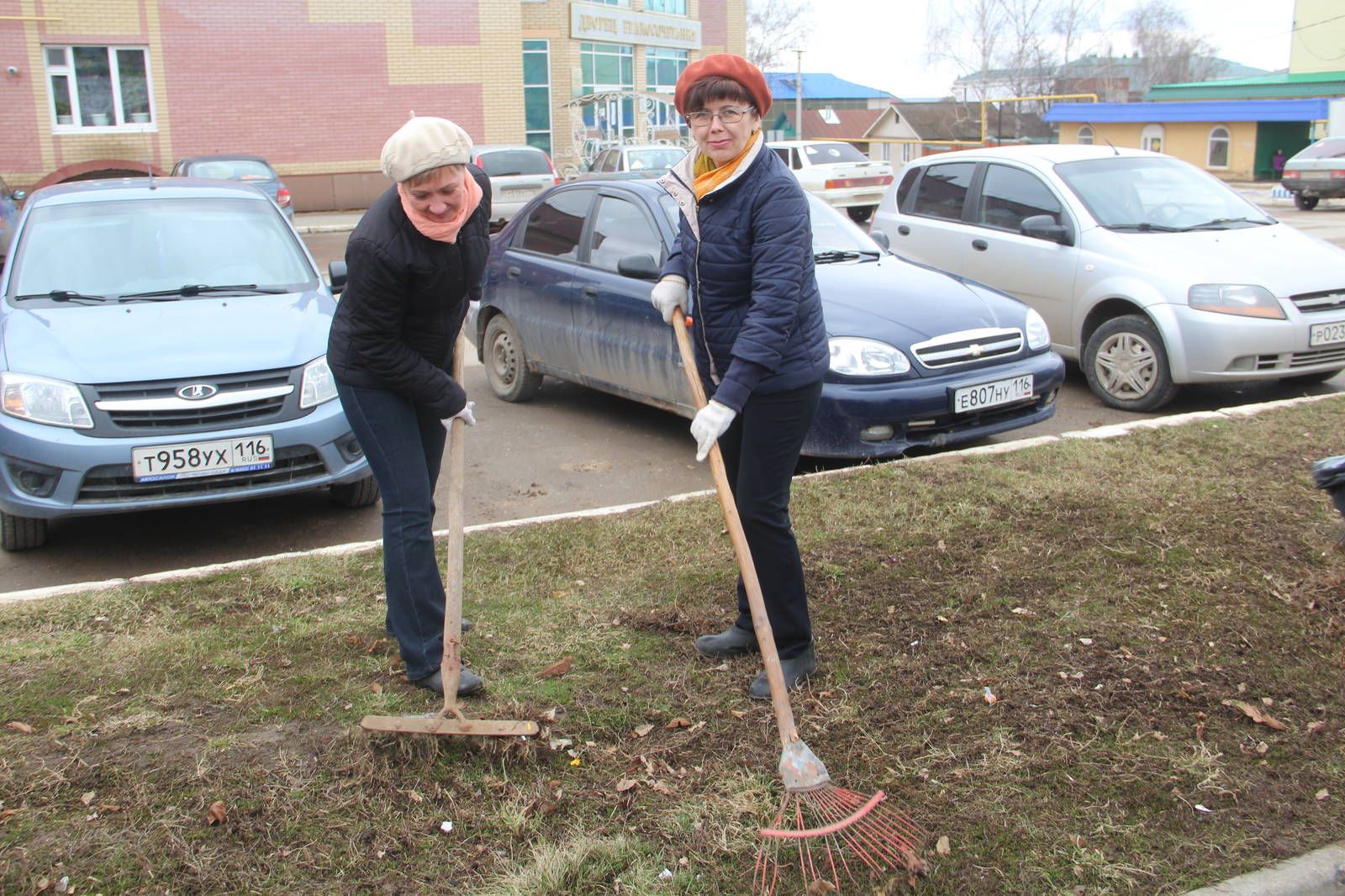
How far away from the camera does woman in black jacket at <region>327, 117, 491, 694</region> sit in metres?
3.27

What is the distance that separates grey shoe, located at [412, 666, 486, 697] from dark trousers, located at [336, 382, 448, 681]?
0.07ft

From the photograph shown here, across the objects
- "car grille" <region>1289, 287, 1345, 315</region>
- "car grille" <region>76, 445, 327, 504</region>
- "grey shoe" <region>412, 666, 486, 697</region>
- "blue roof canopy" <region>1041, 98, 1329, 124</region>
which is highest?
"blue roof canopy" <region>1041, 98, 1329, 124</region>

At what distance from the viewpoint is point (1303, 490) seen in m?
5.46

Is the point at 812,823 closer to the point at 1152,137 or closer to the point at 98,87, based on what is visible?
the point at 98,87

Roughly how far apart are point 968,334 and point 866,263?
1.07 meters

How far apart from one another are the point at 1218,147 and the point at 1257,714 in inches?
1673

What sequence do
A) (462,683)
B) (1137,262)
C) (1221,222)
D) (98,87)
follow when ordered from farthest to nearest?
(98,87) < (1221,222) < (1137,262) < (462,683)

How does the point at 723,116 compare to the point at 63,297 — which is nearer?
the point at 723,116

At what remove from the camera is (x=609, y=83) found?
37.8m

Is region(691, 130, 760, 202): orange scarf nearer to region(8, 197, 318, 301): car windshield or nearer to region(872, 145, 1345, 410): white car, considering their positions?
region(8, 197, 318, 301): car windshield

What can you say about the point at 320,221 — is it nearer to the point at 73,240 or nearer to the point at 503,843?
the point at 73,240

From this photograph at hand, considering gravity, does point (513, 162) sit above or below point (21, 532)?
above

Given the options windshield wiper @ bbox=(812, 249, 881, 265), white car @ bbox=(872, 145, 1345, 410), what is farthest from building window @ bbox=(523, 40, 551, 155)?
windshield wiper @ bbox=(812, 249, 881, 265)

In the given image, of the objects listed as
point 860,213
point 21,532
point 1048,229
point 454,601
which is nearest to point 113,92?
point 860,213
